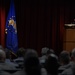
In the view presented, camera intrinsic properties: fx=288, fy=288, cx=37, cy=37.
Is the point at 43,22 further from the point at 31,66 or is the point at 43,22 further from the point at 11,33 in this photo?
the point at 31,66

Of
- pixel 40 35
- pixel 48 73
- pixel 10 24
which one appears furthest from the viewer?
pixel 40 35

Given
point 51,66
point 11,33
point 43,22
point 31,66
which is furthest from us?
point 43,22

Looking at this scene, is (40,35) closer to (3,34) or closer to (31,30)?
(31,30)

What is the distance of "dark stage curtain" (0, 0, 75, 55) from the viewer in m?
12.5

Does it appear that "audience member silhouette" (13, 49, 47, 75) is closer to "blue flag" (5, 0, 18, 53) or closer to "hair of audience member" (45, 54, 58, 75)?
"hair of audience member" (45, 54, 58, 75)

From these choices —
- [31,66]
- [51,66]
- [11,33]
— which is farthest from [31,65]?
[11,33]

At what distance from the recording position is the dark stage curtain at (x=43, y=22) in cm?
1245

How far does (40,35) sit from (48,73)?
9.90m


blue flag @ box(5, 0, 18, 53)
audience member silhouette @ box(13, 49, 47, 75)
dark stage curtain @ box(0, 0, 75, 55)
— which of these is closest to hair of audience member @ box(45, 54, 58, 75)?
Answer: audience member silhouette @ box(13, 49, 47, 75)

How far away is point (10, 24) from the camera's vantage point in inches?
464

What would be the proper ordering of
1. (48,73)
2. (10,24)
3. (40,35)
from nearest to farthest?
(48,73) → (10,24) → (40,35)

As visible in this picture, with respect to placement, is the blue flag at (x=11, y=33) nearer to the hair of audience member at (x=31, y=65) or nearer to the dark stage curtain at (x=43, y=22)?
the dark stage curtain at (x=43, y=22)

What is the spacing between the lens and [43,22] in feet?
41.3

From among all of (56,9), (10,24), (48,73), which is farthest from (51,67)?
(56,9)
